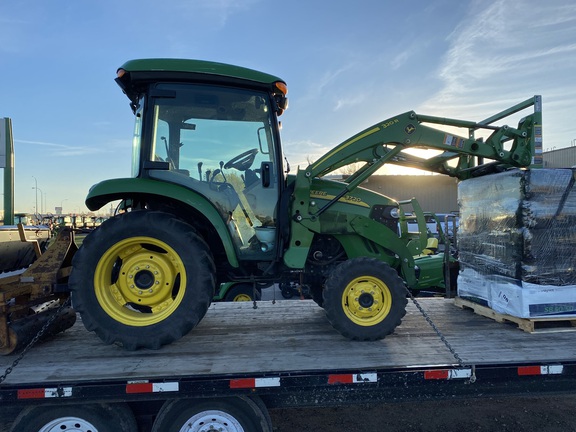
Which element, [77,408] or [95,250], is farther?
[95,250]

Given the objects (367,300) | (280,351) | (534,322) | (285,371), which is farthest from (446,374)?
(534,322)

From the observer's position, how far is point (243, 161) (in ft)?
12.1

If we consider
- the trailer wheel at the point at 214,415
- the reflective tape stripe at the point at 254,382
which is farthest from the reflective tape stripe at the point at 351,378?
the trailer wheel at the point at 214,415

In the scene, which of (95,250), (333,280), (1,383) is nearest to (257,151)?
(333,280)

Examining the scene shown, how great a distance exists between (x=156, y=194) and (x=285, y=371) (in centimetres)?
171

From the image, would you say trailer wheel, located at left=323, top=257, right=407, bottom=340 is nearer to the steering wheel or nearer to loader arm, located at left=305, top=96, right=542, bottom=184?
loader arm, located at left=305, top=96, right=542, bottom=184

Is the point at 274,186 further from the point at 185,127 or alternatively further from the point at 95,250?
the point at 95,250

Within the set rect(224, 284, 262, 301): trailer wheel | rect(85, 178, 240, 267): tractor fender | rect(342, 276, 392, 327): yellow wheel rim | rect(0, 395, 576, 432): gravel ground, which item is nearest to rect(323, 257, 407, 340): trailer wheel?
rect(342, 276, 392, 327): yellow wheel rim

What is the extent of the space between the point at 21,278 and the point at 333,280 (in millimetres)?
2626

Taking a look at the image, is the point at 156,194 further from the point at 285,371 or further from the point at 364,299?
the point at 364,299

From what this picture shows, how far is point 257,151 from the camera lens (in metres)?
3.71

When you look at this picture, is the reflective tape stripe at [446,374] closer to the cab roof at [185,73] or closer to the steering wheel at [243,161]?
the steering wheel at [243,161]

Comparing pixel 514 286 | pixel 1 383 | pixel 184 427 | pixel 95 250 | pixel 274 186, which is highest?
pixel 274 186

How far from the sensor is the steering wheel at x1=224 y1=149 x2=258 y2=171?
3.69 meters
